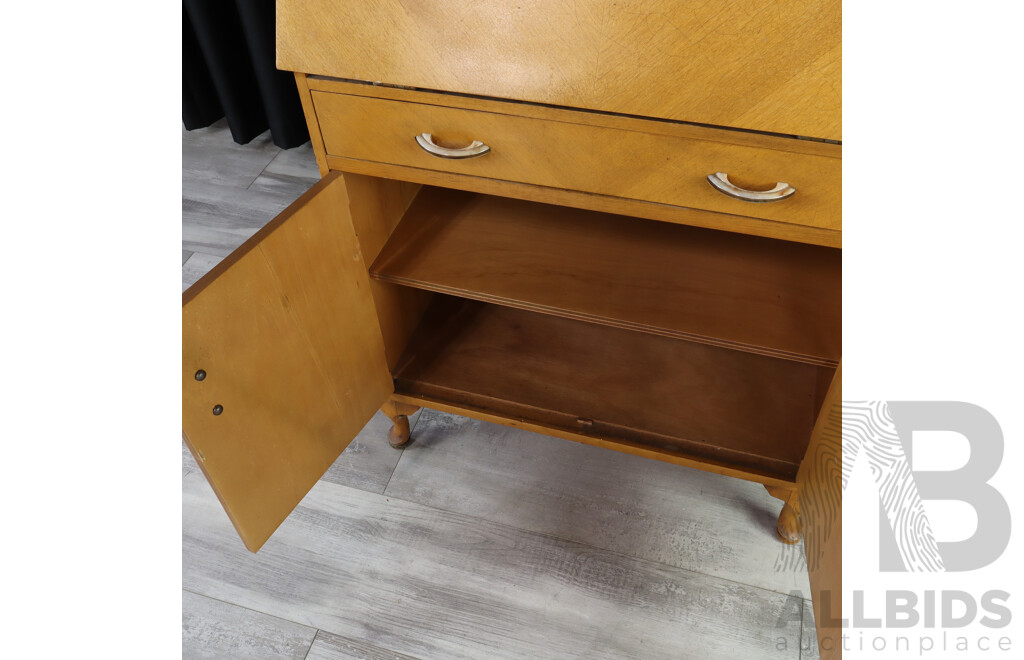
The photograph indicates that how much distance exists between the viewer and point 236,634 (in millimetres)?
997

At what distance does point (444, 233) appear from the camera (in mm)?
1045

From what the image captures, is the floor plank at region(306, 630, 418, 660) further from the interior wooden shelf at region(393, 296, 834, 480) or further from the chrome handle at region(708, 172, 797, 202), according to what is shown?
the chrome handle at region(708, 172, 797, 202)

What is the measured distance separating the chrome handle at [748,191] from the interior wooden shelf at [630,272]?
218 millimetres

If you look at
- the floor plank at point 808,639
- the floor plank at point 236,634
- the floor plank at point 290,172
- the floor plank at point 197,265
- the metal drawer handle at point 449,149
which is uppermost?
the metal drawer handle at point 449,149

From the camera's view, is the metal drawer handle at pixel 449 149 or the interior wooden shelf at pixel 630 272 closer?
the metal drawer handle at pixel 449 149

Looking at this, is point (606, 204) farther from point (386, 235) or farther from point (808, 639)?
point (808, 639)

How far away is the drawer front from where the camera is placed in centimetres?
71

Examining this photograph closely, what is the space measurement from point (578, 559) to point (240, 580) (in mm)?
524

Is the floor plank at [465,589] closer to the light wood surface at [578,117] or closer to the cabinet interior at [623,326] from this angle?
the cabinet interior at [623,326]

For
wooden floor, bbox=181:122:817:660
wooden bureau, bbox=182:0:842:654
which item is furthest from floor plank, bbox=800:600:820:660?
wooden bureau, bbox=182:0:842:654

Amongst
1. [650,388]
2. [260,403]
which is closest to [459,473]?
[650,388]

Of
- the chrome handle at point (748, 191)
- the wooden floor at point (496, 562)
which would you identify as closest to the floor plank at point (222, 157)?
the wooden floor at point (496, 562)

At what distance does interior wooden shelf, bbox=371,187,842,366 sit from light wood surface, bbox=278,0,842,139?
0.95ft

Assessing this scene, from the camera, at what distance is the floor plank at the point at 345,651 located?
38.2 inches
